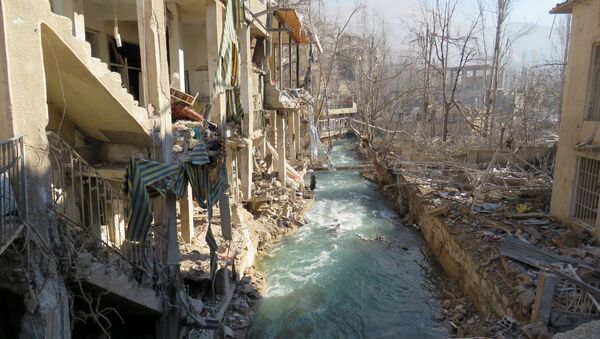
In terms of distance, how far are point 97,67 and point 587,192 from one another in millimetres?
12989

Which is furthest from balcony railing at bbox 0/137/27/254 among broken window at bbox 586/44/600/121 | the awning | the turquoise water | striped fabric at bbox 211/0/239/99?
broken window at bbox 586/44/600/121

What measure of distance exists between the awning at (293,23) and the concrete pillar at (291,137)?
4253 millimetres

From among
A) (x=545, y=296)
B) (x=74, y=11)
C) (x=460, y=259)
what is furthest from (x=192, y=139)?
(x=460, y=259)

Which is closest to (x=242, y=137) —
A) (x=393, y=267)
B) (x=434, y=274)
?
(x=393, y=267)

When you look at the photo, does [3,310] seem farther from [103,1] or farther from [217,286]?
[103,1]

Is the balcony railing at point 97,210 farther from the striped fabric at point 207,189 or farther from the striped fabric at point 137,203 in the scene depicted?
the striped fabric at point 207,189

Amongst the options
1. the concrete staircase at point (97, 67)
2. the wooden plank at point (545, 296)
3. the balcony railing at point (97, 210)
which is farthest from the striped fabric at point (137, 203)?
the wooden plank at point (545, 296)

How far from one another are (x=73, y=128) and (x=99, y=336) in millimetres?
4284

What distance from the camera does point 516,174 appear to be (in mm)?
18016

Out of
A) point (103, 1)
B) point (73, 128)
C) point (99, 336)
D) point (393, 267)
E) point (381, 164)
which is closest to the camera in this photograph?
point (99, 336)

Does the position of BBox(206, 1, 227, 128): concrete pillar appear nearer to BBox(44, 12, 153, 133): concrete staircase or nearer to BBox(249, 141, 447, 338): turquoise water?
BBox(44, 12, 153, 133): concrete staircase

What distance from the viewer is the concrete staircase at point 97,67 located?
5664mm

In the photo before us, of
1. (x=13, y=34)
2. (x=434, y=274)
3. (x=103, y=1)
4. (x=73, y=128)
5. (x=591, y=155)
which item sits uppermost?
(x=103, y=1)

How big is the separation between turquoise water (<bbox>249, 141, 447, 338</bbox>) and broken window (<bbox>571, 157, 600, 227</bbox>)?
462cm
